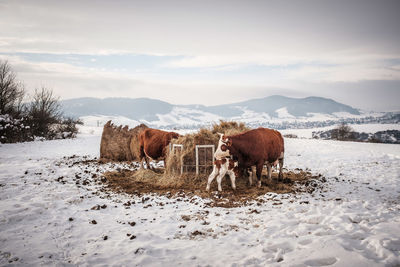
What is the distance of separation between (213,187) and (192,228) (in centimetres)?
321

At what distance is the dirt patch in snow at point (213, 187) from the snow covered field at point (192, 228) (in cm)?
49

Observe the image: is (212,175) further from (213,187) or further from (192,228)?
(192,228)

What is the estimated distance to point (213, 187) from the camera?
8.37m

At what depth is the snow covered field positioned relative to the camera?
394cm

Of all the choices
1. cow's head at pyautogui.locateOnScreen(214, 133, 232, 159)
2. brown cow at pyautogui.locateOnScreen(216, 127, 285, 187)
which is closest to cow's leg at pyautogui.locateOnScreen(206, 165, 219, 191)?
cow's head at pyautogui.locateOnScreen(214, 133, 232, 159)

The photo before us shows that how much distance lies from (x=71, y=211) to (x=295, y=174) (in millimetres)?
9417

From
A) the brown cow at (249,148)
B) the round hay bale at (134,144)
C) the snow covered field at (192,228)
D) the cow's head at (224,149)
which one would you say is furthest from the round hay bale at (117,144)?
the brown cow at (249,148)

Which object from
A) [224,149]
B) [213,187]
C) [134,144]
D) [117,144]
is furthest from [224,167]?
[117,144]

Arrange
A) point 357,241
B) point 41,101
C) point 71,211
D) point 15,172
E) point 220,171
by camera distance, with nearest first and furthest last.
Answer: point 357,241, point 71,211, point 220,171, point 15,172, point 41,101

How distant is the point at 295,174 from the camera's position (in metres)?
10.9

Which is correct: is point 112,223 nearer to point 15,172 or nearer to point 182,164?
point 182,164

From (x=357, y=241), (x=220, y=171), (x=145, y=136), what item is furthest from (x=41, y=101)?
(x=357, y=241)

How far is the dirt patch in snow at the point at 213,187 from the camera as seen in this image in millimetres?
7344

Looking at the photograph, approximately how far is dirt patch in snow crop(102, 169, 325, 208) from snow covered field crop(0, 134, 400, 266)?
49cm
